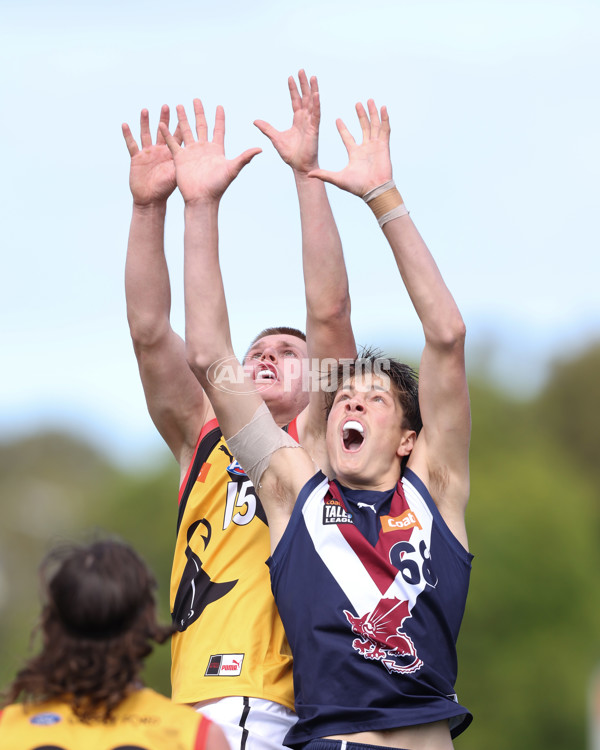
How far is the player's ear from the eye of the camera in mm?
5410

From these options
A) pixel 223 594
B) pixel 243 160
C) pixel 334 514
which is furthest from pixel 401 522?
pixel 243 160

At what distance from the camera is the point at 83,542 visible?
398 cm

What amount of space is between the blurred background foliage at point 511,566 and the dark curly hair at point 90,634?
17.2 metres

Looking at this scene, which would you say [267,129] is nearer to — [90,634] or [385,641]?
[385,641]

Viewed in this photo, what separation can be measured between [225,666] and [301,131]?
266 centimetres

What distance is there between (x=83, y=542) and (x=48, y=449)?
59.4 metres

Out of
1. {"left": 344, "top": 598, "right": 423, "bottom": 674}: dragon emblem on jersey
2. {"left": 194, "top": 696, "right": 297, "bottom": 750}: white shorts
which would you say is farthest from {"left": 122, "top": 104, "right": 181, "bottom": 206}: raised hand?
{"left": 194, "top": 696, "right": 297, "bottom": 750}: white shorts

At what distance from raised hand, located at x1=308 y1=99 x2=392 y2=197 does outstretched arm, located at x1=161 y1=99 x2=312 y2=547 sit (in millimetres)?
459

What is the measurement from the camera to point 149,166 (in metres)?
6.12

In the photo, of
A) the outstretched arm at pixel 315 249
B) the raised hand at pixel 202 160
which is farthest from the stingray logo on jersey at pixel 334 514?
the raised hand at pixel 202 160

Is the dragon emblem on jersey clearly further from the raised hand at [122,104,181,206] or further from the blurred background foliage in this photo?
the blurred background foliage

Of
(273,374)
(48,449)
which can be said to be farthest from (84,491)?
(273,374)

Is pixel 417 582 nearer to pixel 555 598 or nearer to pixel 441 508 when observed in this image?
pixel 441 508

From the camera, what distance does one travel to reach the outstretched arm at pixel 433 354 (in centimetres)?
511
